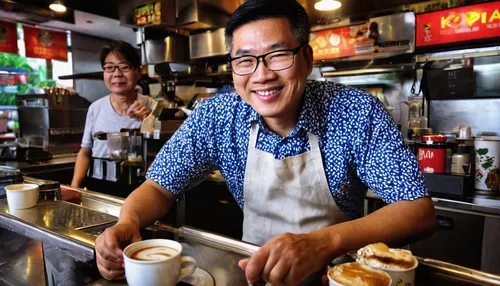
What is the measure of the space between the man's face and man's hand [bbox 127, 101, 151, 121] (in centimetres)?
187

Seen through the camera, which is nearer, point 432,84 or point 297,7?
point 297,7

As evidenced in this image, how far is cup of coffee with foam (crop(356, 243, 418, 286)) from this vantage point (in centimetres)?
79

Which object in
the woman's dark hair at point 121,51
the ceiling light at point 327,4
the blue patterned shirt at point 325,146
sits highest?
the ceiling light at point 327,4

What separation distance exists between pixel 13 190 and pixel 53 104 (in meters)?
4.26

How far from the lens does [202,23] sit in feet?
13.5

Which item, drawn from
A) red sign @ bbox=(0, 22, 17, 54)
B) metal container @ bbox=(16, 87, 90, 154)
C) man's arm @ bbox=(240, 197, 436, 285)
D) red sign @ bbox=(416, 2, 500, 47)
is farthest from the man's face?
red sign @ bbox=(0, 22, 17, 54)

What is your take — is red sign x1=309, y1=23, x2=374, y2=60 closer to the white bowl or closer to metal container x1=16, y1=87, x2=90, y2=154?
the white bowl

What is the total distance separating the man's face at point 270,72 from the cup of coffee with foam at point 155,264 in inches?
23.4

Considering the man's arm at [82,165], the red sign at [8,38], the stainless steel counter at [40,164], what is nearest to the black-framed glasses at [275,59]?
the man's arm at [82,165]

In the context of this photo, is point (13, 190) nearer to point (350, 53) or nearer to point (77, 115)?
point (350, 53)

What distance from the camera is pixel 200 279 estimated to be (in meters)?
0.98

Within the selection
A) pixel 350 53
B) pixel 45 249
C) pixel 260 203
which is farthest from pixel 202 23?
pixel 45 249

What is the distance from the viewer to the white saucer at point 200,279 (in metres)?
0.96

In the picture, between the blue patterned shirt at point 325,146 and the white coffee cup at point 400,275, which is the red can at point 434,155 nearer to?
the blue patterned shirt at point 325,146
